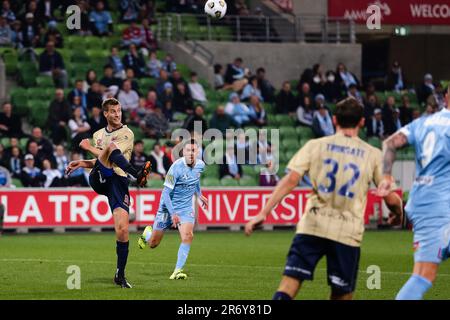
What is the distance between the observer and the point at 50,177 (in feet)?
82.0

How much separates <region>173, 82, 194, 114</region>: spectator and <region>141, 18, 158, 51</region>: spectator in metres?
2.54

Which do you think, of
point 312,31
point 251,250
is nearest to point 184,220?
point 251,250

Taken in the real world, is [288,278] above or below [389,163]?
below

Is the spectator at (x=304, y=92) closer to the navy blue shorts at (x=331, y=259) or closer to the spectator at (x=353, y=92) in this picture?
the spectator at (x=353, y=92)

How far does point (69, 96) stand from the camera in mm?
26953

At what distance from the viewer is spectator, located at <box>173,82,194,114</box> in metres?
28.7

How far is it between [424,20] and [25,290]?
2327cm

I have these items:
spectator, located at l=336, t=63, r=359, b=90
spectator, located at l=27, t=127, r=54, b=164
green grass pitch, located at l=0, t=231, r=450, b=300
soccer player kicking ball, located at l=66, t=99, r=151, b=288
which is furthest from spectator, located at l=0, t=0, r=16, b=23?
soccer player kicking ball, located at l=66, t=99, r=151, b=288

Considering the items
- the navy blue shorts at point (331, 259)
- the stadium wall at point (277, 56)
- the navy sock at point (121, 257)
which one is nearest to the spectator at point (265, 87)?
the stadium wall at point (277, 56)

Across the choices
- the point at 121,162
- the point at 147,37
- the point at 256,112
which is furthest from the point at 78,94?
the point at 121,162

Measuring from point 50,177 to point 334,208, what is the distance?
1646cm

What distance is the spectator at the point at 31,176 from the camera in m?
24.8

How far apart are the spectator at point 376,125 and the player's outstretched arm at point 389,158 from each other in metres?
21.4
